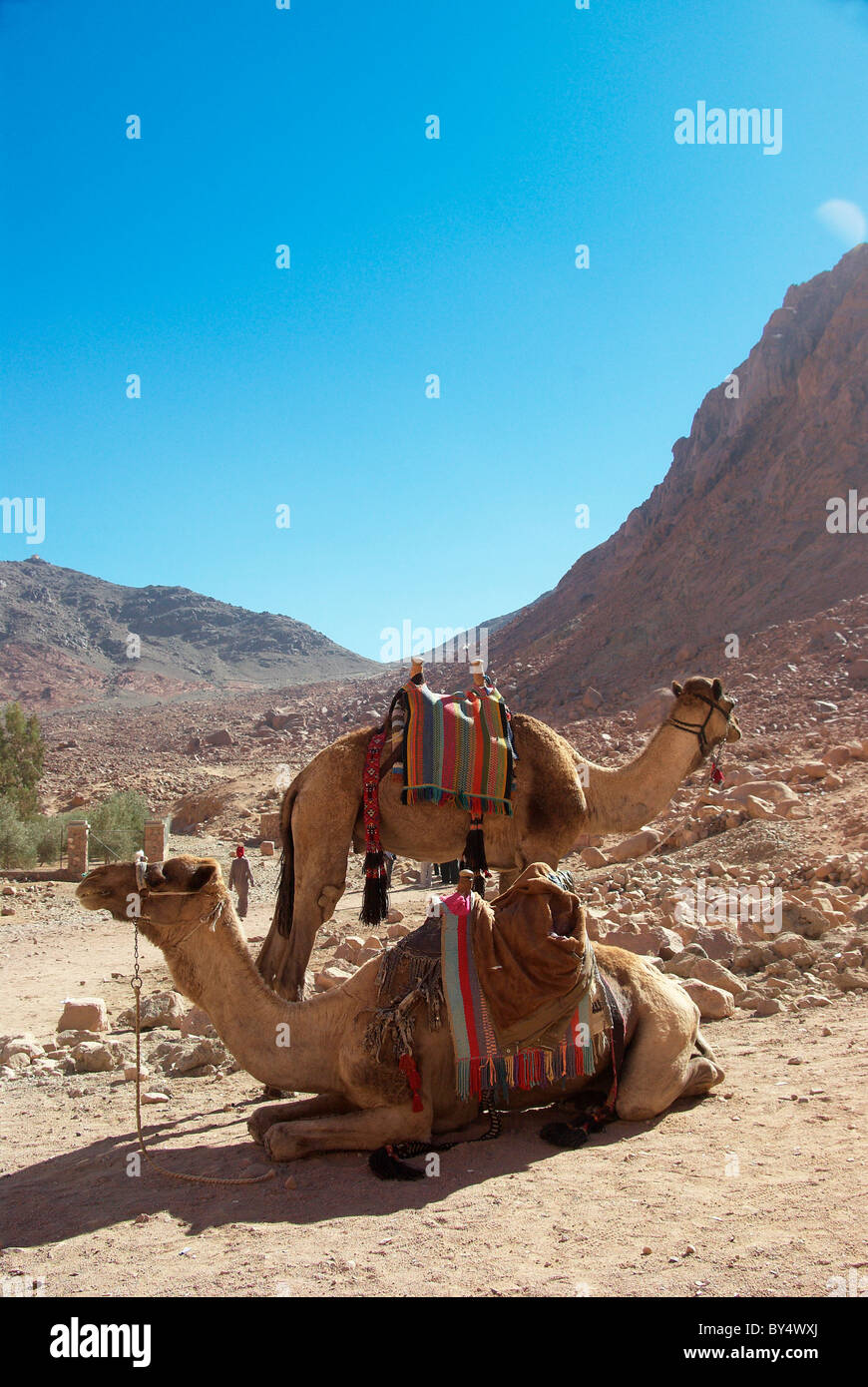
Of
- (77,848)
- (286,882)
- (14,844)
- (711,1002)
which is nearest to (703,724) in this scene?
(711,1002)

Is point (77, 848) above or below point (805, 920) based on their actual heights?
below

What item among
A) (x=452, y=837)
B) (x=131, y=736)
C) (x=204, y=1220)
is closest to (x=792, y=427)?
(x=131, y=736)

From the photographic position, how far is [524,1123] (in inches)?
185

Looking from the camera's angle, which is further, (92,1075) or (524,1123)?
(92,1075)

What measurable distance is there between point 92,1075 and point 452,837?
114 inches

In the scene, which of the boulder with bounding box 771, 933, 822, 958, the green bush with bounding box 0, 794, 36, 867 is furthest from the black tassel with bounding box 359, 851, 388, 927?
the green bush with bounding box 0, 794, 36, 867

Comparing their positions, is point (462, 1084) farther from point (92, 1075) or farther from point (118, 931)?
point (118, 931)

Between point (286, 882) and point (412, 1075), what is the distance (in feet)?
8.41

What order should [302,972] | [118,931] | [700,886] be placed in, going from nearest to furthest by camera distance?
[302,972], [700,886], [118,931]

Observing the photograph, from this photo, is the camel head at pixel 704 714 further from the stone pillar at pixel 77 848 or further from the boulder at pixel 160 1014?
the stone pillar at pixel 77 848

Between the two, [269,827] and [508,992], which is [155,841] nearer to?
[269,827]

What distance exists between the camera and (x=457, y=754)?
6.33 metres

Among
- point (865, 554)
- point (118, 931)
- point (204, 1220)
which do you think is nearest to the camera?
point (204, 1220)

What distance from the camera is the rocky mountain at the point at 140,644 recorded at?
8769cm
